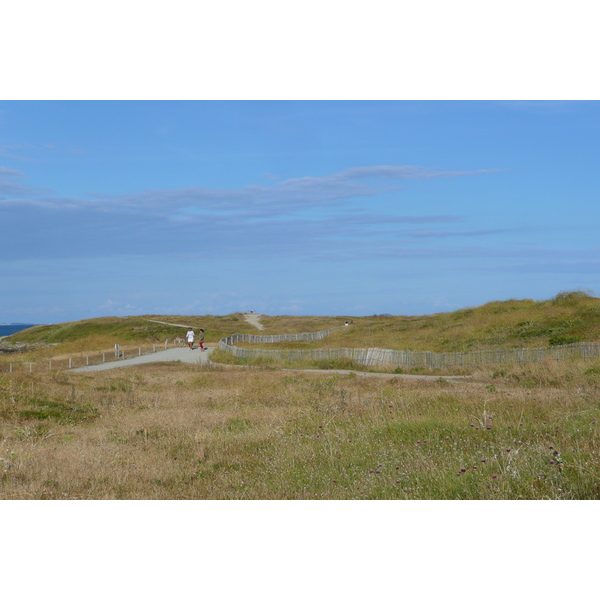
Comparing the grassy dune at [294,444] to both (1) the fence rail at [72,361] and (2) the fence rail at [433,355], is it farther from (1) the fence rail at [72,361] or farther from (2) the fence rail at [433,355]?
(1) the fence rail at [72,361]

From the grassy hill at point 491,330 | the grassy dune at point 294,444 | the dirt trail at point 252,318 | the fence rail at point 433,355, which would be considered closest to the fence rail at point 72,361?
the fence rail at point 433,355

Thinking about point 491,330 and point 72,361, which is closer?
point 72,361

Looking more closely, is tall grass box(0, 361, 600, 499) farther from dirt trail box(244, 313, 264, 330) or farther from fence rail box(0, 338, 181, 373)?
dirt trail box(244, 313, 264, 330)

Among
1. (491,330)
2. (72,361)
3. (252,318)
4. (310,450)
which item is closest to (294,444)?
(310,450)

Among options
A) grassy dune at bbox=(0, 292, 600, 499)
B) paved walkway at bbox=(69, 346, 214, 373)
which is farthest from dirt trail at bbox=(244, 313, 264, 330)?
grassy dune at bbox=(0, 292, 600, 499)

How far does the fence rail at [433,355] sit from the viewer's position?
2548cm

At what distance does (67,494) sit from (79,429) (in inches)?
229

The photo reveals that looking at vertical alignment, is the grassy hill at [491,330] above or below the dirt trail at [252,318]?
below

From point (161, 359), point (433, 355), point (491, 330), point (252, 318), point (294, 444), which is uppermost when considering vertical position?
point (252, 318)

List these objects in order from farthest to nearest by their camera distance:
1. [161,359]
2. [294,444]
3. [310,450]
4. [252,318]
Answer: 1. [252,318]
2. [161,359]
3. [294,444]
4. [310,450]

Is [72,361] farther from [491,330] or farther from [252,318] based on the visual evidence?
[252,318]

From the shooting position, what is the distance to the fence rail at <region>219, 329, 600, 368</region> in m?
25.5

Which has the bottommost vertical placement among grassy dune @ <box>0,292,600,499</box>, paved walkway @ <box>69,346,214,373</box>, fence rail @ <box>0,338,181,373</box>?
paved walkway @ <box>69,346,214,373</box>

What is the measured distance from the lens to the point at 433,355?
3012 cm
